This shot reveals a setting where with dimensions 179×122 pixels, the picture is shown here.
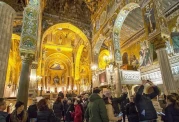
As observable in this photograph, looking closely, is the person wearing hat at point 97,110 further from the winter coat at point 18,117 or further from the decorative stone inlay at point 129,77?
the decorative stone inlay at point 129,77

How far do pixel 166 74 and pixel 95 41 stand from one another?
332 inches

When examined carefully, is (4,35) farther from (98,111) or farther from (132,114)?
(132,114)

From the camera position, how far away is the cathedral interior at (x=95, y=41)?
5.84 meters

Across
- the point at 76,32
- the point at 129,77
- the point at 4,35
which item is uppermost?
the point at 76,32

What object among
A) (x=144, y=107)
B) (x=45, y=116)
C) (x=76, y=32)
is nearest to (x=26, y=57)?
(x=45, y=116)

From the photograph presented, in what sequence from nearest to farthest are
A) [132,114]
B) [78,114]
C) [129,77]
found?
[132,114]
[78,114]
[129,77]

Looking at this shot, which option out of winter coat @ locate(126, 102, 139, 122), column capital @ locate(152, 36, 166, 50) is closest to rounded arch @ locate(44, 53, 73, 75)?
column capital @ locate(152, 36, 166, 50)

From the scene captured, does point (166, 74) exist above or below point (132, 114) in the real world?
above

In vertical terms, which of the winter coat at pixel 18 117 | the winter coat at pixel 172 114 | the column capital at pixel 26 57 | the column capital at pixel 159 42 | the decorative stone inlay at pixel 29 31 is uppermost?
the decorative stone inlay at pixel 29 31

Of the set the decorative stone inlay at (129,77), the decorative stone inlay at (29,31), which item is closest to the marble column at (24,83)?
the decorative stone inlay at (29,31)

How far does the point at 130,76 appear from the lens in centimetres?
986

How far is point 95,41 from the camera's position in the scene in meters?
13.2

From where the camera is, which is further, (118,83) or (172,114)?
(118,83)

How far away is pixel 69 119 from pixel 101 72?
7806 millimetres
